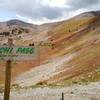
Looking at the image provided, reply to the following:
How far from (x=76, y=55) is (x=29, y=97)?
32.1 meters

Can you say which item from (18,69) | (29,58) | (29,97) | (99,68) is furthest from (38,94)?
(18,69)

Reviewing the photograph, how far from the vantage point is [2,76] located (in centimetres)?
5638

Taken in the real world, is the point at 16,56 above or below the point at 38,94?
above

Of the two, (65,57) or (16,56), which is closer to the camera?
(16,56)

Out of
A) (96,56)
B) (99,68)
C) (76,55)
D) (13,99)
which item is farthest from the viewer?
(76,55)

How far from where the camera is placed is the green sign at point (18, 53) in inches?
652

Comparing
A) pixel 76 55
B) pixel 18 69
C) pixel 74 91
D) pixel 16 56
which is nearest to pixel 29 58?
pixel 16 56

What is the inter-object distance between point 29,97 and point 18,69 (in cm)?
4214

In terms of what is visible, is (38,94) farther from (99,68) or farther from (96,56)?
(96,56)

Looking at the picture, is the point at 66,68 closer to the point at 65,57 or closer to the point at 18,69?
the point at 65,57

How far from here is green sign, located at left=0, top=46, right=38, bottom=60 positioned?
16.6 metres

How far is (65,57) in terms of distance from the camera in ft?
190

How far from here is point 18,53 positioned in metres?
16.6

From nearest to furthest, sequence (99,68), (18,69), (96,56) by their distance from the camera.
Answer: (99,68), (96,56), (18,69)
